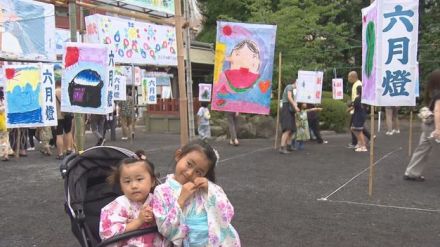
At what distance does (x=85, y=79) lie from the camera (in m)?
6.89

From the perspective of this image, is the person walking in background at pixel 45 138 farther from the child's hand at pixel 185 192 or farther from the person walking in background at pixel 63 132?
the child's hand at pixel 185 192

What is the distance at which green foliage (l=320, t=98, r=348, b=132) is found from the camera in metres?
16.0

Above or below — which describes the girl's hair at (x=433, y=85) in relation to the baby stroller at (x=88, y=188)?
above

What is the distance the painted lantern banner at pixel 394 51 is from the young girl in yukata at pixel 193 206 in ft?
13.9

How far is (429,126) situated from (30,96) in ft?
25.1

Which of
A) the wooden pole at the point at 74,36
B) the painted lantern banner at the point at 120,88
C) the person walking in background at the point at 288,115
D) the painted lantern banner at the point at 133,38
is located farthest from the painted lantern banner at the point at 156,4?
the painted lantern banner at the point at 120,88

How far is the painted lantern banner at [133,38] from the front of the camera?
12891 millimetres

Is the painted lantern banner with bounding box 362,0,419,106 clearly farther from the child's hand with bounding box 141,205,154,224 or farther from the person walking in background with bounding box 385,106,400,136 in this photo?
the person walking in background with bounding box 385,106,400,136

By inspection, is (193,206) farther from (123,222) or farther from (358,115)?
(358,115)

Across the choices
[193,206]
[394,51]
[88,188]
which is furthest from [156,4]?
[193,206]

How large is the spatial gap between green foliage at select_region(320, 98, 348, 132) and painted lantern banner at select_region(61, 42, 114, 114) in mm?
10340

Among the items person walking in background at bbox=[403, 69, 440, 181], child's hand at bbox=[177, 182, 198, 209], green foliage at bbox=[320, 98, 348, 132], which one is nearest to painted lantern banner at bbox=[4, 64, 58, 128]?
person walking in background at bbox=[403, 69, 440, 181]

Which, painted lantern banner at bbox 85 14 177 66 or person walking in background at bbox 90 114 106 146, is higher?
painted lantern banner at bbox 85 14 177 66

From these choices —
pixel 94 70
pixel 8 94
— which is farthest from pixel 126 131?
pixel 94 70
